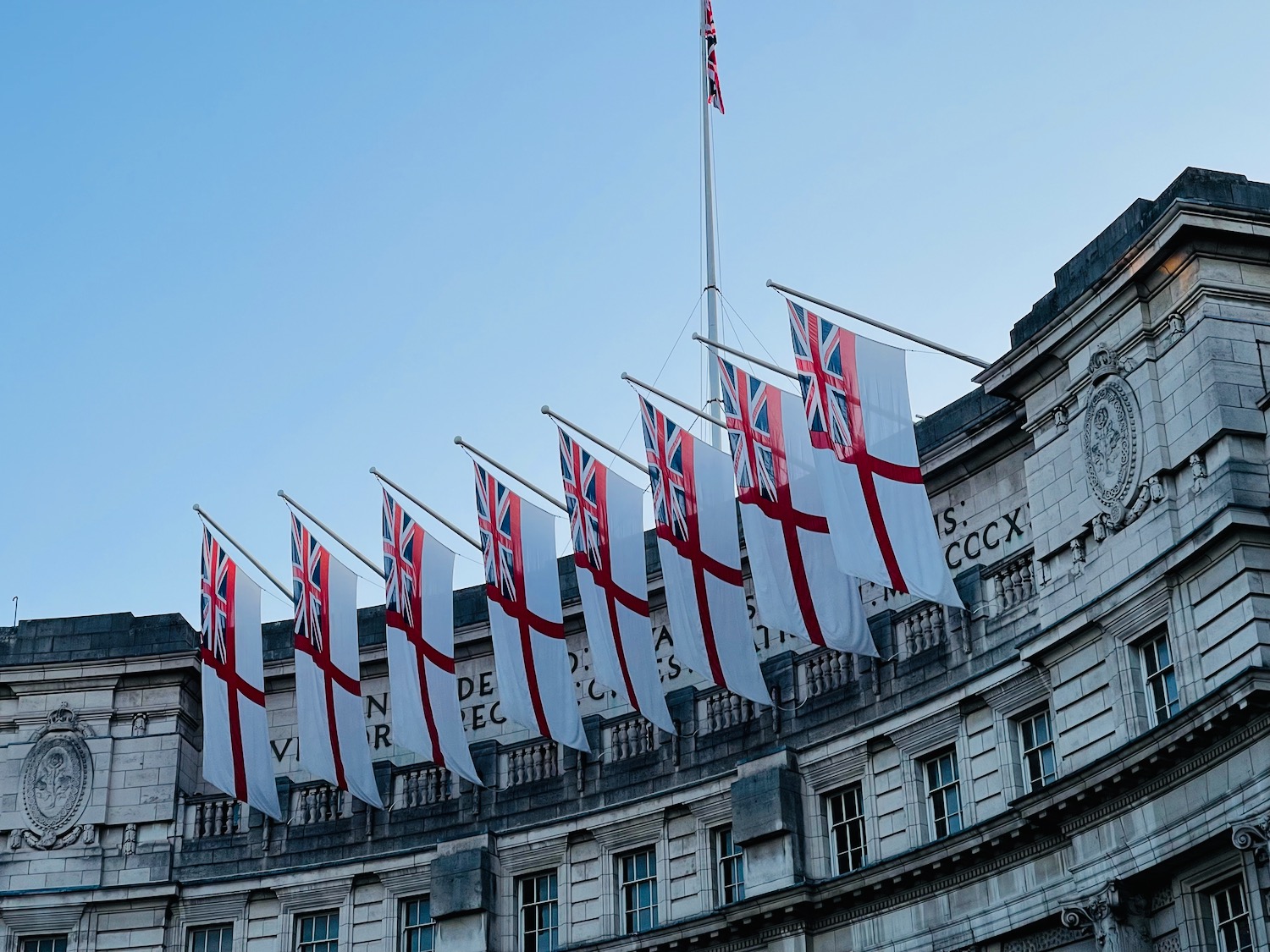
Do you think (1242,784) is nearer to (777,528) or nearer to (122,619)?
(777,528)

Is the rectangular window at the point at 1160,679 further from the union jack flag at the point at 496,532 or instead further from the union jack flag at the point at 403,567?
the union jack flag at the point at 403,567

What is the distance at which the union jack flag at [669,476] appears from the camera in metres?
44.9

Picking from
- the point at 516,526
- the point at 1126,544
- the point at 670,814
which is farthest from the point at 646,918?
the point at 1126,544

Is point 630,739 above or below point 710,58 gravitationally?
below

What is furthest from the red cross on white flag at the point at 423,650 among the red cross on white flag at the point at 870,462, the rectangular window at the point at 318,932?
the red cross on white flag at the point at 870,462

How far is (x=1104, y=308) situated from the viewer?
4003cm

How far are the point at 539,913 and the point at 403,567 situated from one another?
892 centimetres

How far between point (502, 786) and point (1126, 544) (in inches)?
701

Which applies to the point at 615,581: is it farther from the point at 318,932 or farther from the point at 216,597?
the point at 318,932

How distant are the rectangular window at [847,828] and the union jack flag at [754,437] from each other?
6927mm

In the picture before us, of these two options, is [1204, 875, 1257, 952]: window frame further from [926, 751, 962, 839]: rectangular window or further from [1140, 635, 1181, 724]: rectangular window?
[926, 751, 962, 839]: rectangular window

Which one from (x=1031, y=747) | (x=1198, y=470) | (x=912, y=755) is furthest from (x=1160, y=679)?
(x=912, y=755)

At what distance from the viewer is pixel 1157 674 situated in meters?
37.5

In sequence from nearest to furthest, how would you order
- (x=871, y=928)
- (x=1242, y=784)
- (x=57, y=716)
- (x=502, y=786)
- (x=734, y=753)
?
1. (x=1242, y=784)
2. (x=871, y=928)
3. (x=734, y=753)
4. (x=502, y=786)
5. (x=57, y=716)
